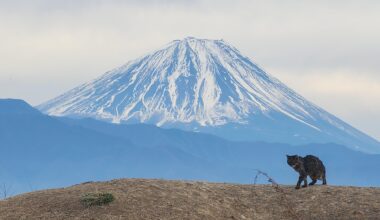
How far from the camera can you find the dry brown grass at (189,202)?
25.6 m

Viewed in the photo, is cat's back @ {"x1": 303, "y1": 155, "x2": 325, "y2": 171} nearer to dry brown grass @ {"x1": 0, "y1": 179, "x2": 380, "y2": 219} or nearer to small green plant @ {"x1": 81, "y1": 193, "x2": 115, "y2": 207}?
dry brown grass @ {"x1": 0, "y1": 179, "x2": 380, "y2": 219}

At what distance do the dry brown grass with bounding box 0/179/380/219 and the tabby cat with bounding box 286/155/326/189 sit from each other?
0.65 meters

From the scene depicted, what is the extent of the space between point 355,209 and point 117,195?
8402mm

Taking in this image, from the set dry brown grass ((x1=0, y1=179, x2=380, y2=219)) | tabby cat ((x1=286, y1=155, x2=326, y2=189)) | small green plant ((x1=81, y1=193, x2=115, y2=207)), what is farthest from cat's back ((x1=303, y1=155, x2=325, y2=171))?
small green plant ((x1=81, y1=193, x2=115, y2=207))

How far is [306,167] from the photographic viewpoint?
1169 inches

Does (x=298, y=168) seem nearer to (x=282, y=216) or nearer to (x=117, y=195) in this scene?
(x=282, y=216)

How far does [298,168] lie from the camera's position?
95.8ft

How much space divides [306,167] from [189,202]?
5576mm

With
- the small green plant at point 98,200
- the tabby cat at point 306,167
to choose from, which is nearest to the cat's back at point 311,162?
the tabby cat at point 306,167

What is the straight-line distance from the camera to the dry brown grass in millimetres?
25578

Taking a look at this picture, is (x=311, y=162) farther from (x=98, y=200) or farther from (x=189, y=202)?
(x=98, y=200)

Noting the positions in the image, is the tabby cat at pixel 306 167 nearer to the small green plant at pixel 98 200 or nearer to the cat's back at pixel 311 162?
the cat's back at pixel 311 162

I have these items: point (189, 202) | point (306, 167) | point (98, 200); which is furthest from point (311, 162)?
point (98, 200)

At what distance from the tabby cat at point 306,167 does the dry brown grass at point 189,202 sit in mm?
646
